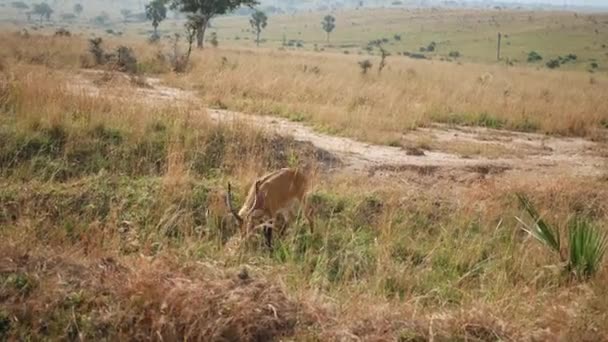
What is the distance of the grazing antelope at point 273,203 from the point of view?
5.22 metres

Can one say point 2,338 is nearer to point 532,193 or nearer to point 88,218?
point 88,218

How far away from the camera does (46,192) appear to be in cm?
610

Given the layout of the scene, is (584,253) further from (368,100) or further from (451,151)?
(368,100)

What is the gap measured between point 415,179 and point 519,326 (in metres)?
4.86

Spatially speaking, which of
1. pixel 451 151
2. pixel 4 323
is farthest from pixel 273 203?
pixel 451 151

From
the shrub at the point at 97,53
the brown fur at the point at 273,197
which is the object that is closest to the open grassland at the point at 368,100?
the shrub at the point at 97,53

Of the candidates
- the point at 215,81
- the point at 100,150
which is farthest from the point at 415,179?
the point at 215,81

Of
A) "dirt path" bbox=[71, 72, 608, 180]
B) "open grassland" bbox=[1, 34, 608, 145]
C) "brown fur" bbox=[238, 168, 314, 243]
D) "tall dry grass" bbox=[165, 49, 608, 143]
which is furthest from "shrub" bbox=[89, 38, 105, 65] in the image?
"brown fur" bbox=[238, 168, 314, 243]

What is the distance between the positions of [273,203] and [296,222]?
419mm

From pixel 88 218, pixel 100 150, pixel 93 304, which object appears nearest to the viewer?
pixel 93 304

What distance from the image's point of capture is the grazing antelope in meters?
5.22

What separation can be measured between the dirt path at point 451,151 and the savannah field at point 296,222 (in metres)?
0.07

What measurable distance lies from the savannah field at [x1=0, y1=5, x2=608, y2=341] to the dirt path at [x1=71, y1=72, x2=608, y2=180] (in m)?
0.07

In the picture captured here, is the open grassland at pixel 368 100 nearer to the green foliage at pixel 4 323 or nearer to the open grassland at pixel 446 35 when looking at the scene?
the green foliage at pixel 4 323
